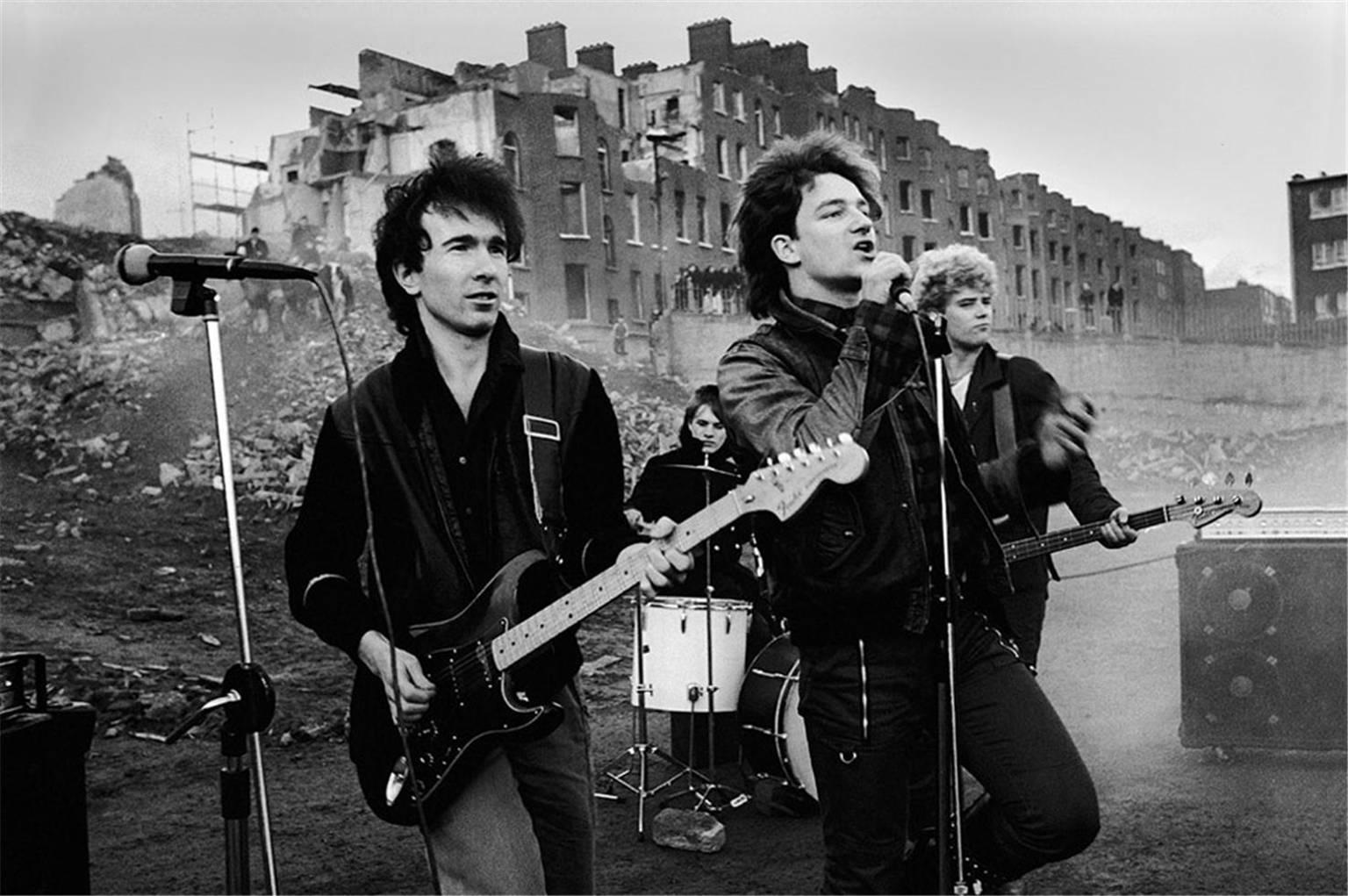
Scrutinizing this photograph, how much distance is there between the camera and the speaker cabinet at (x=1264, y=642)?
4070 millimetres

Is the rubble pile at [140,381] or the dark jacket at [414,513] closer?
the dark jacket at [414,513]

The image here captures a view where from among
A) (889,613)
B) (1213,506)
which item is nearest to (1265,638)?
(1213,506)

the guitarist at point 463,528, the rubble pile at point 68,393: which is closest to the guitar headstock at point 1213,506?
the guitarist at point 463,528

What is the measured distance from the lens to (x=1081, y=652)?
4.57m

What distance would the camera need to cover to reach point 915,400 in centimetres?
245

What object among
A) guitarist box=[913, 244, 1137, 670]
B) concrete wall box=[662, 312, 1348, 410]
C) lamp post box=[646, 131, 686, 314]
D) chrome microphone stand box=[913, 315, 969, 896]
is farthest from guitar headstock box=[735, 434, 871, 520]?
lamp post box=[646, 131, 686, 314]

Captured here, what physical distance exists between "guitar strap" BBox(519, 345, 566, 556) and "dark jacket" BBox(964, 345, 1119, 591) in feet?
4.80

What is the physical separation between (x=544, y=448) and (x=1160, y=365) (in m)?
2.70

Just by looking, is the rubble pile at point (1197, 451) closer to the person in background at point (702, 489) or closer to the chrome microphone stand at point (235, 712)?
the person in background at point (702, 489)

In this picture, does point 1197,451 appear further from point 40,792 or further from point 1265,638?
point 40,792

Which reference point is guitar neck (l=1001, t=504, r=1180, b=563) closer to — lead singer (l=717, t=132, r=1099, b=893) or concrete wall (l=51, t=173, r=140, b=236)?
lead singer (l=717, t=132, r=1099, b=893)

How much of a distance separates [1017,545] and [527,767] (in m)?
1.78

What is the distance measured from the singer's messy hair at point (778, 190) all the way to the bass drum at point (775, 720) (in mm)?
1653

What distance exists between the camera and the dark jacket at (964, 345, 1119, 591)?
3676 mm
